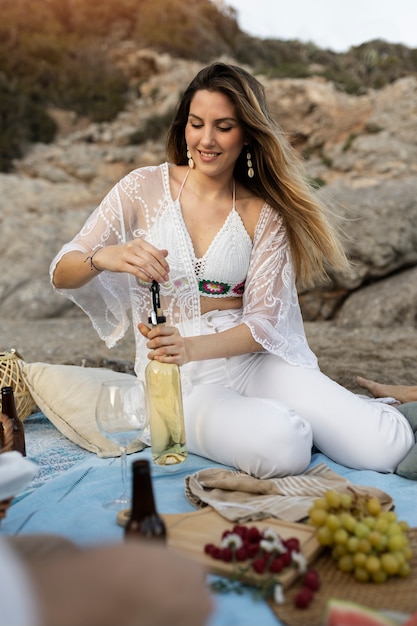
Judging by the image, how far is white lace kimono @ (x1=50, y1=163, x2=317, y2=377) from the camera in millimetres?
3172

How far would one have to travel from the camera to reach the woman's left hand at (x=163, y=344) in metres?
2.59

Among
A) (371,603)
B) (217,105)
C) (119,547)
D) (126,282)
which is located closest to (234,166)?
(217,105)

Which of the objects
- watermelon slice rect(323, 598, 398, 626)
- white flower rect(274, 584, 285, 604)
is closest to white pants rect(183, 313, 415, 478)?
white flower rect(274, 584, 285, 604)

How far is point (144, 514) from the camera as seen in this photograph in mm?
1619

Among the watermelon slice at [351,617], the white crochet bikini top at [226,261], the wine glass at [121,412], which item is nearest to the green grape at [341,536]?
the watermelon slice at [351,617]

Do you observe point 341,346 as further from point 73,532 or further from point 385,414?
point 73,532

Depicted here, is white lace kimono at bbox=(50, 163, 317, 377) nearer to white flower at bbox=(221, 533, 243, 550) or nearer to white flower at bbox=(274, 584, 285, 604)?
white flower at bbox=(221, 533, 243, 550)

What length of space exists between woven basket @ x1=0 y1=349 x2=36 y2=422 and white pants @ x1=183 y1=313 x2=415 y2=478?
1.07 metres

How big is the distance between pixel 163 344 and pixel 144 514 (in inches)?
41.0

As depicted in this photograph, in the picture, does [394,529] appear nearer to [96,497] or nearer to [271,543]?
[271,543]

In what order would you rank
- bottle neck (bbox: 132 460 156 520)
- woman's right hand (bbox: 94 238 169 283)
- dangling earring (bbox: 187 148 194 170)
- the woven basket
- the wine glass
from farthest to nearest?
the woven basket, dangling earring (bbox: 187 148 194 170), woman's right hand (bbox: 94 238 169 283), the wine glass, bottle neck (bbox: 132 460 156 520)

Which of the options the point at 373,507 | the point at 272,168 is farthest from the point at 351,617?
the point at 272,168

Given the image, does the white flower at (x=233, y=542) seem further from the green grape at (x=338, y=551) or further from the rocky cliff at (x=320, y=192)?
the rocky cliff at (x=320, y=192)

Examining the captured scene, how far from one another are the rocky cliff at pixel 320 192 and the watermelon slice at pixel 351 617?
8.04 feet
